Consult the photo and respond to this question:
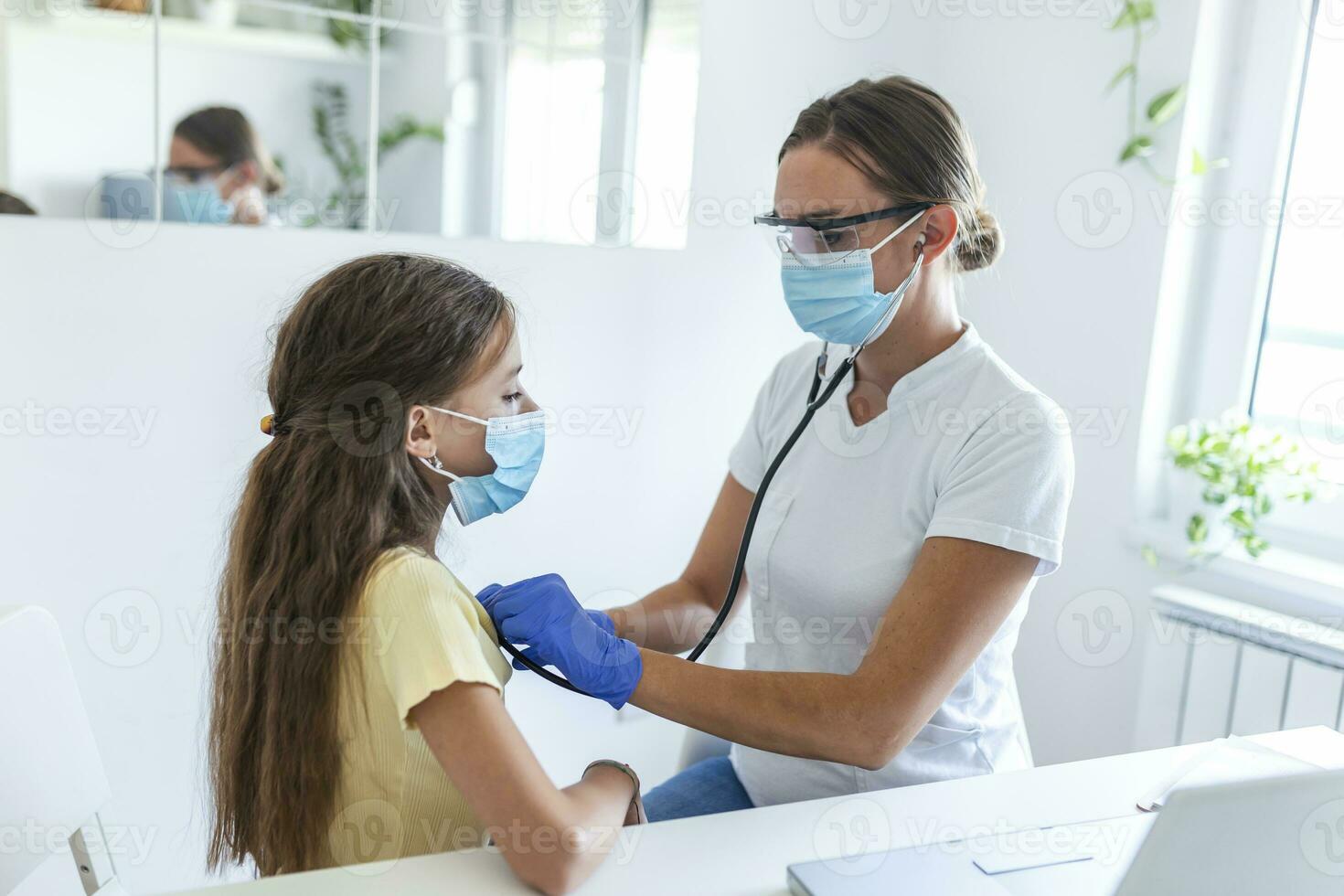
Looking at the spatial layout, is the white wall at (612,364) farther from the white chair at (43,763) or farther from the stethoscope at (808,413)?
the stethoscope at (808,413)

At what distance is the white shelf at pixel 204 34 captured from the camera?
1.55 m

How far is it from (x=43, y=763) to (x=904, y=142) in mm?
1244

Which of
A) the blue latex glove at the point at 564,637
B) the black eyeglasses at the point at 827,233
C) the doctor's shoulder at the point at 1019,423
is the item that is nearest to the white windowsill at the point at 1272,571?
the doctor's shoulder at the point at 1019,423

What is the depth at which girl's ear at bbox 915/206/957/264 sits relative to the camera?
1395mm

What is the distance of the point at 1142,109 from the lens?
2.20 m

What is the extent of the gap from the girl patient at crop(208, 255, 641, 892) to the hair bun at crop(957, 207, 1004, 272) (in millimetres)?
669

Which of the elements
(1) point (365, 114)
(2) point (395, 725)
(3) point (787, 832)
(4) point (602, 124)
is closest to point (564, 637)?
(2) point (395, 725)

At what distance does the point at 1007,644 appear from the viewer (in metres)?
1.46

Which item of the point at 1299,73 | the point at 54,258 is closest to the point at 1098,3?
the point at 1299,73

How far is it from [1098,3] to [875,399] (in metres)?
1.25

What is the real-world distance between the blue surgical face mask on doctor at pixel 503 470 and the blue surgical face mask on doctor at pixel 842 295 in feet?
1.34

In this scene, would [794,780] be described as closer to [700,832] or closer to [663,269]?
[700,832]

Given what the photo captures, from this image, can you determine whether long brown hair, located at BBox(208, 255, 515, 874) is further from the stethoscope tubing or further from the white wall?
the white wall

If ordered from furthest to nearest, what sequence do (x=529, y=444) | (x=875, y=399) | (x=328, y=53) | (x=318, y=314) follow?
(x=328, y=53) → (x=875, y=399) → (x=529, y=444) → (x=318, y=314)
